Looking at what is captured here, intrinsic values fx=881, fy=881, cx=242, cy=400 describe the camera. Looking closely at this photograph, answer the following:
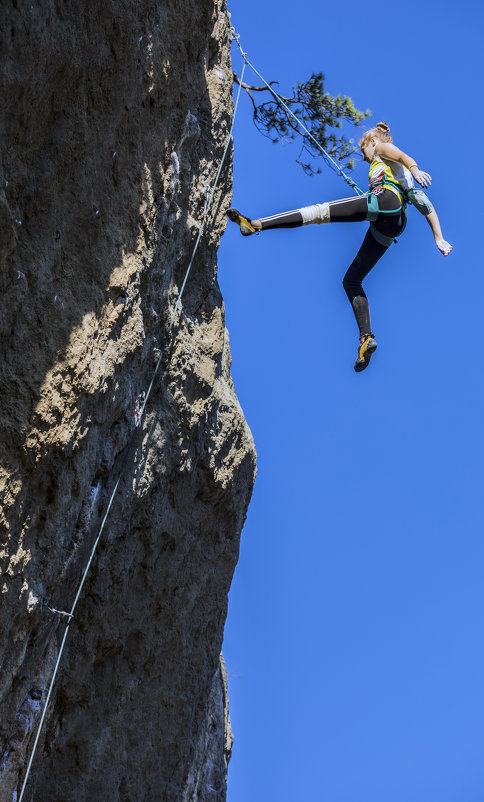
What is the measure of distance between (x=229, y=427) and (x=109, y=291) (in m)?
2.10

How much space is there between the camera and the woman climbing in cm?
611

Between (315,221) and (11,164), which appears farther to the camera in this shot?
(315,221)

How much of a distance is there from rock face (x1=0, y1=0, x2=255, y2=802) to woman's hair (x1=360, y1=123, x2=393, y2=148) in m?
1.19

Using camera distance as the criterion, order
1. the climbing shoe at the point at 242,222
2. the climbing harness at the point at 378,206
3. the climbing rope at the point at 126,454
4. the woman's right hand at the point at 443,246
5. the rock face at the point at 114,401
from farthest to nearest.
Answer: the climbing harness at the point at 378,206 < the woman's right hand at the point at 443,246 < the climbing shoe at the point at 242,222 < the climbing rope at the point at 126,454 < the rock face at the point at 114,401

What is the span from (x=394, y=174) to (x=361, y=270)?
0.74 m

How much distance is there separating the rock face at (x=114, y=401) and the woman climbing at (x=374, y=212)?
2.28 feet

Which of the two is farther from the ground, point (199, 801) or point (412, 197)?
point (412, 197)

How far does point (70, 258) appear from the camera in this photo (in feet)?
14.0

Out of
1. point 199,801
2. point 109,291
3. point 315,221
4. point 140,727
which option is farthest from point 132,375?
Answer: point 199,801

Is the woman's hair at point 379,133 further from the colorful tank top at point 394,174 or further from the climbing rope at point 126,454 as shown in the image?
the climbing rope at point 126,454

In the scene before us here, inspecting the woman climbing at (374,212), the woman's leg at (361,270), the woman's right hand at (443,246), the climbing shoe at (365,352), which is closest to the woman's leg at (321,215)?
the woman climbing at (374,212)

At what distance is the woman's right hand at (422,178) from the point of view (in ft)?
20.0

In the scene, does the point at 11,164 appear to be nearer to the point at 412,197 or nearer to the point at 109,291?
the point at 109,291

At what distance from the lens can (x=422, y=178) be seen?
20.1 ft
